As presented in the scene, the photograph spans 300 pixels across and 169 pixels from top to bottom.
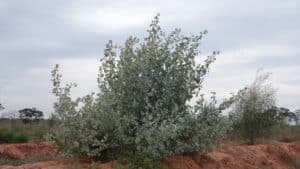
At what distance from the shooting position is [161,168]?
33.8 ft

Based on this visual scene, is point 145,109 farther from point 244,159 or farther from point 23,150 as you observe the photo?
point 23,150

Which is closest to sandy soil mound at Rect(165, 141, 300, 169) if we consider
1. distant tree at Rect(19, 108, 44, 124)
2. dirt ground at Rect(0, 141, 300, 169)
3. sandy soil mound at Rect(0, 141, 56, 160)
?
dirt ground at Rect(0, 141, 300, 169)

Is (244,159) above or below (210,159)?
below

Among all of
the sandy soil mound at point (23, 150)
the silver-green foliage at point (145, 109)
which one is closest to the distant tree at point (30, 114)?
the sandy soil mound at point (23, 150)

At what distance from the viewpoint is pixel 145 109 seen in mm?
11172

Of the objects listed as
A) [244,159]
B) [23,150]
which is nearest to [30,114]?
[23,150]

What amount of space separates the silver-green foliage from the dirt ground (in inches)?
10.4

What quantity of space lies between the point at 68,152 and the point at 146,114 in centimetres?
167

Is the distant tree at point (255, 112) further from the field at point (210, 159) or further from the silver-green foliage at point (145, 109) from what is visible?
the silver-green foliage at point (145, 109)

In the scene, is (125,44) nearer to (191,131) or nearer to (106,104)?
(106,104)

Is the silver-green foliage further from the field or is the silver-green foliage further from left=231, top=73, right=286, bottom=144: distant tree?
left=231, top=73, right=286, bottom=144: distant tree

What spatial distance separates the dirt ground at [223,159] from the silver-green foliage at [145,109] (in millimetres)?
265

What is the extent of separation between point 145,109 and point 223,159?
317 cm

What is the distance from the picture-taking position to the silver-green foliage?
34.7ft
